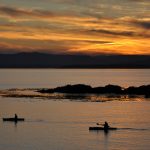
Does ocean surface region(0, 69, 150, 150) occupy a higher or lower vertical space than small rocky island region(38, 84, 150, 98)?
lower

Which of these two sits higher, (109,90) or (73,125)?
(109,90)

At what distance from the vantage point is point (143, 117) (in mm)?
78938

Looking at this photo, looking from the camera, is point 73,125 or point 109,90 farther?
point 109,90

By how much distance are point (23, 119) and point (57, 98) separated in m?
36.5

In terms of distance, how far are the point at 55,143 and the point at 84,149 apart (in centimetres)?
457

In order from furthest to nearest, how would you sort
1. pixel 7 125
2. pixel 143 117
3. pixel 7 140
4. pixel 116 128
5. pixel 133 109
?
pixel 133 109 → pixel 143 117 → pixel 7 125 → pixel 116 128 → pixel 7 140

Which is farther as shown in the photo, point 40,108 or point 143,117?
point 40,108

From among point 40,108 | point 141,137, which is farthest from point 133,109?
point 141,137

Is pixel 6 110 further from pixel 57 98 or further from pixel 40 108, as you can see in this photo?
pixel 57 98

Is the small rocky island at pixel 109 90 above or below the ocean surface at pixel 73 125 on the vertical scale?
above

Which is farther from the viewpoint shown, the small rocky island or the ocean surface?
the small rocky island

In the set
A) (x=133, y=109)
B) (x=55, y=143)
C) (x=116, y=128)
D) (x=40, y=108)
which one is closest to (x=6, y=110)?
(x=40, y=108)

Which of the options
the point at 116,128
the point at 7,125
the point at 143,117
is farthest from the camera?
the point at 143,117

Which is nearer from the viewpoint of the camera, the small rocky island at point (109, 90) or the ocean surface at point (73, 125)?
the ocean surface at point (73, 125)
